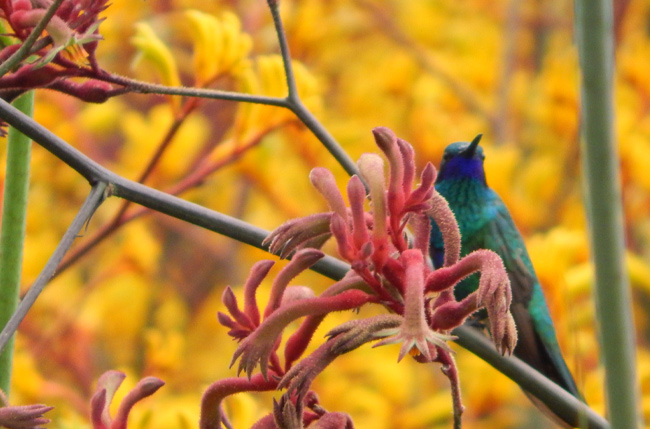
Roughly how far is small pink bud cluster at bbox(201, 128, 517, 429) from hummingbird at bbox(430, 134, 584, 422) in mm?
998

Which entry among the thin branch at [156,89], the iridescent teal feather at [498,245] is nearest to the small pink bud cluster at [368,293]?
the thin branch at [156,89]

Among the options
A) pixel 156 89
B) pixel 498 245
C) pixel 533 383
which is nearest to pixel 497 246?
pixel 498 245

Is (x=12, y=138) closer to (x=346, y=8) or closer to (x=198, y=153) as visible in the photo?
(x=198, y=153)

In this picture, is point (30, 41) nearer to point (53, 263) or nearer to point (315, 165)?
point (53, 263)

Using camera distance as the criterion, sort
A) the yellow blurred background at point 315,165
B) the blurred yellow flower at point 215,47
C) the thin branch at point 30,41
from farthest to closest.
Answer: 1. the yellow blurred background at point 315,165
2. the blurred yellow flower at point 215,47
3. the thin branch at point 30,41

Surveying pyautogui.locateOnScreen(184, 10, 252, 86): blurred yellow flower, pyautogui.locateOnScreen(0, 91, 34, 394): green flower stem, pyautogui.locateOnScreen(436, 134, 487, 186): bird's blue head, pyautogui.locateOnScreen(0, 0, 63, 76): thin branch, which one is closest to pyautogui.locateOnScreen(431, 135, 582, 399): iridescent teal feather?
pyautogui.locateOnScreen(436, 134, 487, 186): bird's blue head

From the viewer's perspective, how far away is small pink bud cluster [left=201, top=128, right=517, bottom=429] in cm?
59

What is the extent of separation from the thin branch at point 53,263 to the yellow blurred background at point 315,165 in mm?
635

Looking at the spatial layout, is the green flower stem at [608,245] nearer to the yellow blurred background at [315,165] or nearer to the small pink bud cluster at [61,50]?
the small pink bud cluster at [61,50]

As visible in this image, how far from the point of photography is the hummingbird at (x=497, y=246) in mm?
1669

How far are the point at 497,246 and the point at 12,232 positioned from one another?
1.14 metres

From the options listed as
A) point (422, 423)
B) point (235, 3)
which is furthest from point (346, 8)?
point (422, 423)

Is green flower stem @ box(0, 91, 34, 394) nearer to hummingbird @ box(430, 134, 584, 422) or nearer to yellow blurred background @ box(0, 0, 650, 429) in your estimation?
yellow blurred background @ box(0, 0, 650, 429)

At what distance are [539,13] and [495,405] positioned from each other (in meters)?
1.61
